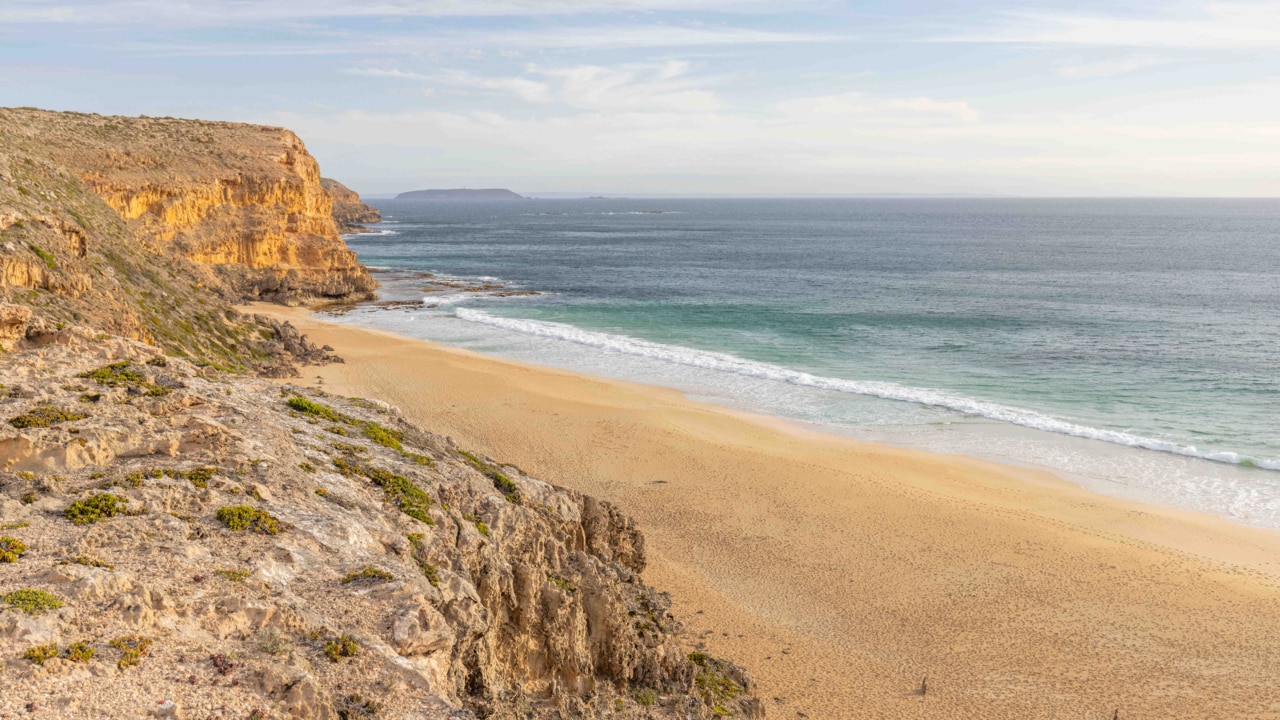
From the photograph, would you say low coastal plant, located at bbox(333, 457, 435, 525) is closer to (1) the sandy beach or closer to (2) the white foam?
(1) the sandy beach

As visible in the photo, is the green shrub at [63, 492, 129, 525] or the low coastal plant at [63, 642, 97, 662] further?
the green shrub at [63, 492, 129, 525]

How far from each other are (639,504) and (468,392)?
11.6 meters

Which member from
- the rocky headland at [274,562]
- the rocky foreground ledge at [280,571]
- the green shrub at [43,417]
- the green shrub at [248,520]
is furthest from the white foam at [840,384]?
the green shrub at [43,417]

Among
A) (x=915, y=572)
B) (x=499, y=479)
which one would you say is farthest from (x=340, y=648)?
(x=915, y=572)

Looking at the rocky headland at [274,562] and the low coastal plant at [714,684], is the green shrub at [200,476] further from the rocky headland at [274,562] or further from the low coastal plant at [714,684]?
the low coastal plant at [714,684]

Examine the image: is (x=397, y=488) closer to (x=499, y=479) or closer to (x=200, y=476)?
(x=499, y=479)

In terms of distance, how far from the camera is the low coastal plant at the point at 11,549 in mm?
7008

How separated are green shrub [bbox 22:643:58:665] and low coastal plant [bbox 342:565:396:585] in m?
2.36

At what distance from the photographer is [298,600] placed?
7.31 m

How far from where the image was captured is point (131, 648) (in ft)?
20.6

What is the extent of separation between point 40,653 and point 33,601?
68 cm

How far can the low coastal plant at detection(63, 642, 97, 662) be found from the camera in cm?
604

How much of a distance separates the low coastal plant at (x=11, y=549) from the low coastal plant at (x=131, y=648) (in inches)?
60.3

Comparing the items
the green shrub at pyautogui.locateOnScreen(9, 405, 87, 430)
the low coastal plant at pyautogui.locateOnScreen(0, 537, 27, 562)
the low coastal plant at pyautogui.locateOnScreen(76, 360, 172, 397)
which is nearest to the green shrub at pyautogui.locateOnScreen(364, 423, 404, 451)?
the low coastal plant at pyautogui.locateOnScreen(76, 360, 172, 397)
